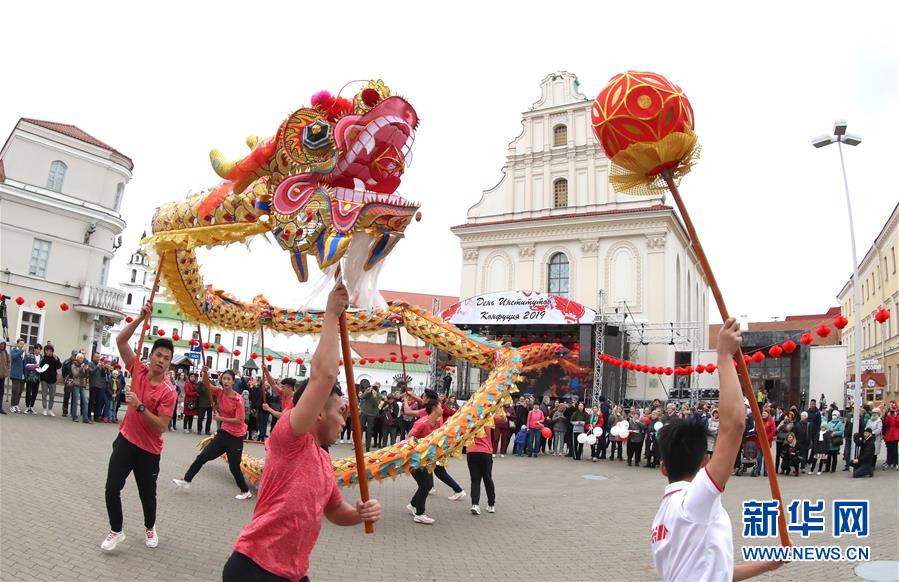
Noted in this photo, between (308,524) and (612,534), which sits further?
(612,534)

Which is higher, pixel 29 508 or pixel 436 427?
pixel 436 427

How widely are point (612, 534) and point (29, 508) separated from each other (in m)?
6.69

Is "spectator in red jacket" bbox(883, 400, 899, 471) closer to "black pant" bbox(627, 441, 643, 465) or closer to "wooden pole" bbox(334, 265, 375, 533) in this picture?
"black pant" bbox(627, 441, 643, 465)

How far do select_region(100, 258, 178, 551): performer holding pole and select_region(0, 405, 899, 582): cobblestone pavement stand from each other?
0.47 metres

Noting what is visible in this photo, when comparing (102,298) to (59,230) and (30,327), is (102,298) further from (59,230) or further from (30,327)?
(59,230)

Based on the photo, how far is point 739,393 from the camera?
7.78 ft

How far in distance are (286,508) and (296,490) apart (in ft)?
0.28

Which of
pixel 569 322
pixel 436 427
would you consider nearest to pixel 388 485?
pixel 436 427

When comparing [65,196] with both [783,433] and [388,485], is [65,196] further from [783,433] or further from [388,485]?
[783,433]

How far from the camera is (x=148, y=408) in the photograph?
5395 mm

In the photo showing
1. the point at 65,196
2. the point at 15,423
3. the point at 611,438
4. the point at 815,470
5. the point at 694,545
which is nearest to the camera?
the point at 694,545

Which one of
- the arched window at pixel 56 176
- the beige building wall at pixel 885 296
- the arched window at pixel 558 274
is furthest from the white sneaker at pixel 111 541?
the beige building wall at pixel 885 296

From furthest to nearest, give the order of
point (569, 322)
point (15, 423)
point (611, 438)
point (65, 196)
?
point (65, 196) < point (569, 322) < point (611, 438) < point (15, 423)

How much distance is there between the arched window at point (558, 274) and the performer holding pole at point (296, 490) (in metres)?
29.7
